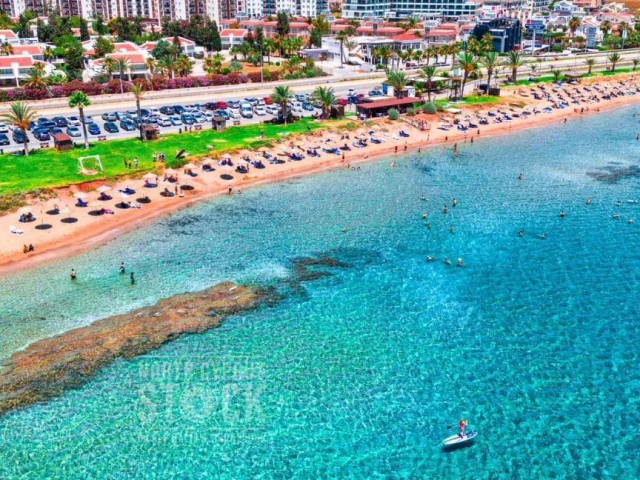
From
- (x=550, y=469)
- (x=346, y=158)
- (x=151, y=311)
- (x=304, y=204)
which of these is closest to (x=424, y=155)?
(x=346, y=158)

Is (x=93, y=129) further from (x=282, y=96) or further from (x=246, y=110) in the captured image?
(x=282, y=96)

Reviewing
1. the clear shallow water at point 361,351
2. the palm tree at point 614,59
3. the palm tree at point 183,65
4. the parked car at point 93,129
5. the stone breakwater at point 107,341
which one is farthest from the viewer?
the palm tree at point 614,59

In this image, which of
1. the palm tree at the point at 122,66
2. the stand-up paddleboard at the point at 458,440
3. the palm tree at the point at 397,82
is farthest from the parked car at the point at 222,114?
the stand-up paddleboard at the point at 458,440

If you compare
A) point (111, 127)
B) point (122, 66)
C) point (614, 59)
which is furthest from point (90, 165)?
point (614, 59)

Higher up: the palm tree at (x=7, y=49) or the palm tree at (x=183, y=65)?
the palm tree at (x=7, y=49)

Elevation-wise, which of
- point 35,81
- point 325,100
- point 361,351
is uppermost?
point 35,81

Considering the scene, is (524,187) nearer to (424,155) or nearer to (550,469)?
(424,155)

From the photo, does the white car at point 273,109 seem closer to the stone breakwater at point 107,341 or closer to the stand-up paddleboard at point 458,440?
the stone breakwater at point 107,341
